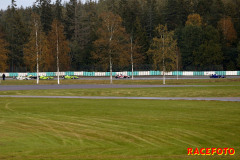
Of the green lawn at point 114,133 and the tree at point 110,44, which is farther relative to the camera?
the tree at point 110,44

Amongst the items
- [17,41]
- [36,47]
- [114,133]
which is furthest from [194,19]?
[114,133]

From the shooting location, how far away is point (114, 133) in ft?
57.2

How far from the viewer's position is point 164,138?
16125mm

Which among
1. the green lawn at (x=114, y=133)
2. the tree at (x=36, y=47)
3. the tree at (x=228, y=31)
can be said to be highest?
the tree at (x=228, y=31)

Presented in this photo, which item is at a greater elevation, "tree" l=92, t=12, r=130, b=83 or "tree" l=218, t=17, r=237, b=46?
"tree" l=218, t=17, r=237, b=46

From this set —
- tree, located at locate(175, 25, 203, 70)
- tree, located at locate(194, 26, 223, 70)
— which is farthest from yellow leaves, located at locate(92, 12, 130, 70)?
tree, located at locate(175, 25, 203, 70)

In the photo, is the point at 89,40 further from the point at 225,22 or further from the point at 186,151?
the point at 186,151

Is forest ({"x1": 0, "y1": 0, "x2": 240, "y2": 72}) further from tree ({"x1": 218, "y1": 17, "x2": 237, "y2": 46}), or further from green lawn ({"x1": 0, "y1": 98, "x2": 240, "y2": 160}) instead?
green lawn ({"x1": 0, "y1": 98, "x2": 240, "y2": 160})

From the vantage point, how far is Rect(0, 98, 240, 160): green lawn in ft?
44.6

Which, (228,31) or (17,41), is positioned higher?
(228,31)

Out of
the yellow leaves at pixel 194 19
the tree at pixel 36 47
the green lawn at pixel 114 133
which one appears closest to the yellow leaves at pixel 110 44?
the tree at pixel 36 47

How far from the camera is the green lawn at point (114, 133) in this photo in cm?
1360

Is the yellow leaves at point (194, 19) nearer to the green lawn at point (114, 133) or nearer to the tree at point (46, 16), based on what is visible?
the tree at point (46, 16)

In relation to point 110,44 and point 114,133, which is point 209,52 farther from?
point 114,133
